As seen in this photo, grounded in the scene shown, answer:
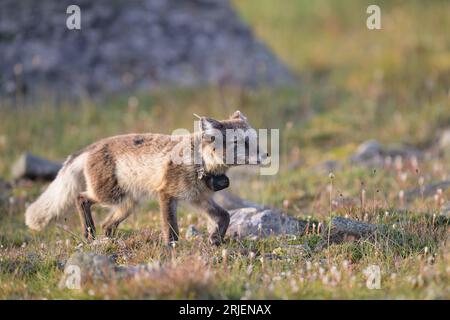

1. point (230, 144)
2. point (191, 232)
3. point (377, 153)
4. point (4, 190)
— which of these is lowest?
point (191, 232)

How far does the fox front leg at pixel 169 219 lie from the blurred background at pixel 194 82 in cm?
497

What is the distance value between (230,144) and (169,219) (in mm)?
1017

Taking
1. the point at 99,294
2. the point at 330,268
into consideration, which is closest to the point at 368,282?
the point at 330,268

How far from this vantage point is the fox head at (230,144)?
695 cm

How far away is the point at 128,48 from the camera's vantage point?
1606cm

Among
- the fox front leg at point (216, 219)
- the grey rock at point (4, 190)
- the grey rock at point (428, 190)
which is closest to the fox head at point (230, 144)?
the fox front leg at point (216, 219)

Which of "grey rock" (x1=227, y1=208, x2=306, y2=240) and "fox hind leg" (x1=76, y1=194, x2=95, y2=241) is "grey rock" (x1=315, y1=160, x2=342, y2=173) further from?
"fox hind leg" (x1=76, y1=194, x2=95, y2=241)

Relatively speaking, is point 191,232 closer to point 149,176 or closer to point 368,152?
point 149,176

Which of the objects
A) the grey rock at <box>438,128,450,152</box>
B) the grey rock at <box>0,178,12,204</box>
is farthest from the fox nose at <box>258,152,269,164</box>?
the grey rock at <box>438,128,450,152</box>

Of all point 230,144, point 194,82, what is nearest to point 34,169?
point 230,144

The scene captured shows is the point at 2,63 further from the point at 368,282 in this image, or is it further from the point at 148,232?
the point at 368,282

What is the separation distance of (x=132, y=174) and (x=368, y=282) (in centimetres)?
298

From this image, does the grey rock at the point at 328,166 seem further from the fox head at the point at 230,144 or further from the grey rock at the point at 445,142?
the fox head at the point at 230,144

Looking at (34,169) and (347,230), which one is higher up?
(34,169)
